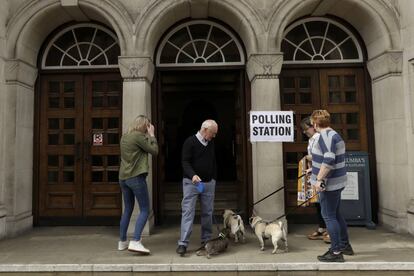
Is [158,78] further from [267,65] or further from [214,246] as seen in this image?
[214,246]

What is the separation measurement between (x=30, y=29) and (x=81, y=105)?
173 centimetres

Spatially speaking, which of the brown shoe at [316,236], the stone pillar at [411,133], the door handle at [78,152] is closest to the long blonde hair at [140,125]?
the door handle at [78,152]

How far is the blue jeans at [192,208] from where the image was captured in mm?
5176

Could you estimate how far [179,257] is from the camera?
5.03 metres

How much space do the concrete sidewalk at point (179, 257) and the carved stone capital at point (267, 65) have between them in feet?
9.57

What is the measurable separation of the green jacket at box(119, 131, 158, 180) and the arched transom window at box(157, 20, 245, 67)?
2.78m

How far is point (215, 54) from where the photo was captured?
7.54 metres

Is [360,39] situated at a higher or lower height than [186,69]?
higher

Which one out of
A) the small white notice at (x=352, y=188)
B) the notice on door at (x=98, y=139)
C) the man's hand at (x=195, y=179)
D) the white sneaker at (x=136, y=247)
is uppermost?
the notice on door at (x=98, y=139)

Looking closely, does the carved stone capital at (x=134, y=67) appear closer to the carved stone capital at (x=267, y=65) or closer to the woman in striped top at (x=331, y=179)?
the carved stone capital at (x=267, y=65)

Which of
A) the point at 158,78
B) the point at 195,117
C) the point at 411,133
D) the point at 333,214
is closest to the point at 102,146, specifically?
the point at 158,78

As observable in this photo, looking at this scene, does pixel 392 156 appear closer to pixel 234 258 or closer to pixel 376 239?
pixel 376 239

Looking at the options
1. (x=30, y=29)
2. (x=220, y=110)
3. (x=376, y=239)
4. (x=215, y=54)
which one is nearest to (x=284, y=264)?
(x=376, y=239)

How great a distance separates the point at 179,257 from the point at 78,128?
387 centimetres
